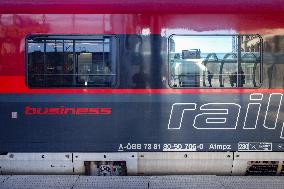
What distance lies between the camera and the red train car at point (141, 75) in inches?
241

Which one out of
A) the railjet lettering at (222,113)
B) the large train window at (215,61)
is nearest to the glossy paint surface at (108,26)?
the large train window at (215,61)

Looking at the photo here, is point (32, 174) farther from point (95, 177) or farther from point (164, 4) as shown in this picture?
point (164, 4)

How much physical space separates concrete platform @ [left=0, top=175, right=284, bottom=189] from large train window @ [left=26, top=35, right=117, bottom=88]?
1.43m

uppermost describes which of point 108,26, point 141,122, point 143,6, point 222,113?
point 143,6

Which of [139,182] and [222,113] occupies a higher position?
[222,113]

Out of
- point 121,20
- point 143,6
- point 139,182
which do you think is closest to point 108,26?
point 121,20

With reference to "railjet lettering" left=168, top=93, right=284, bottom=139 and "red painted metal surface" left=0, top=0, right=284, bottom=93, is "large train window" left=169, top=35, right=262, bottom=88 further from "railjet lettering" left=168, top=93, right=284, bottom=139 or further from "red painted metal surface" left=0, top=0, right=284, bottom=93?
"railjet lettering" left=168, top=93, right=284, bottom=139

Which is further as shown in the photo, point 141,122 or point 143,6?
point 141,122

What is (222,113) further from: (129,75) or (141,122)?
(129,75)

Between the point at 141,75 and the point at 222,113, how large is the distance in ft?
4.44

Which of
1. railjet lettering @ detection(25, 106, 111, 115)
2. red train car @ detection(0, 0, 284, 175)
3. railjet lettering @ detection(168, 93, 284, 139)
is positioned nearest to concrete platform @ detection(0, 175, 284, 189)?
red train car @ detection(0, 0, 284, 175)

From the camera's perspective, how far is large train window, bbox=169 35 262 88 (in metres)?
6.15

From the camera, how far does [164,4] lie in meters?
6.12

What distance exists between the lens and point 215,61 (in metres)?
6.18
